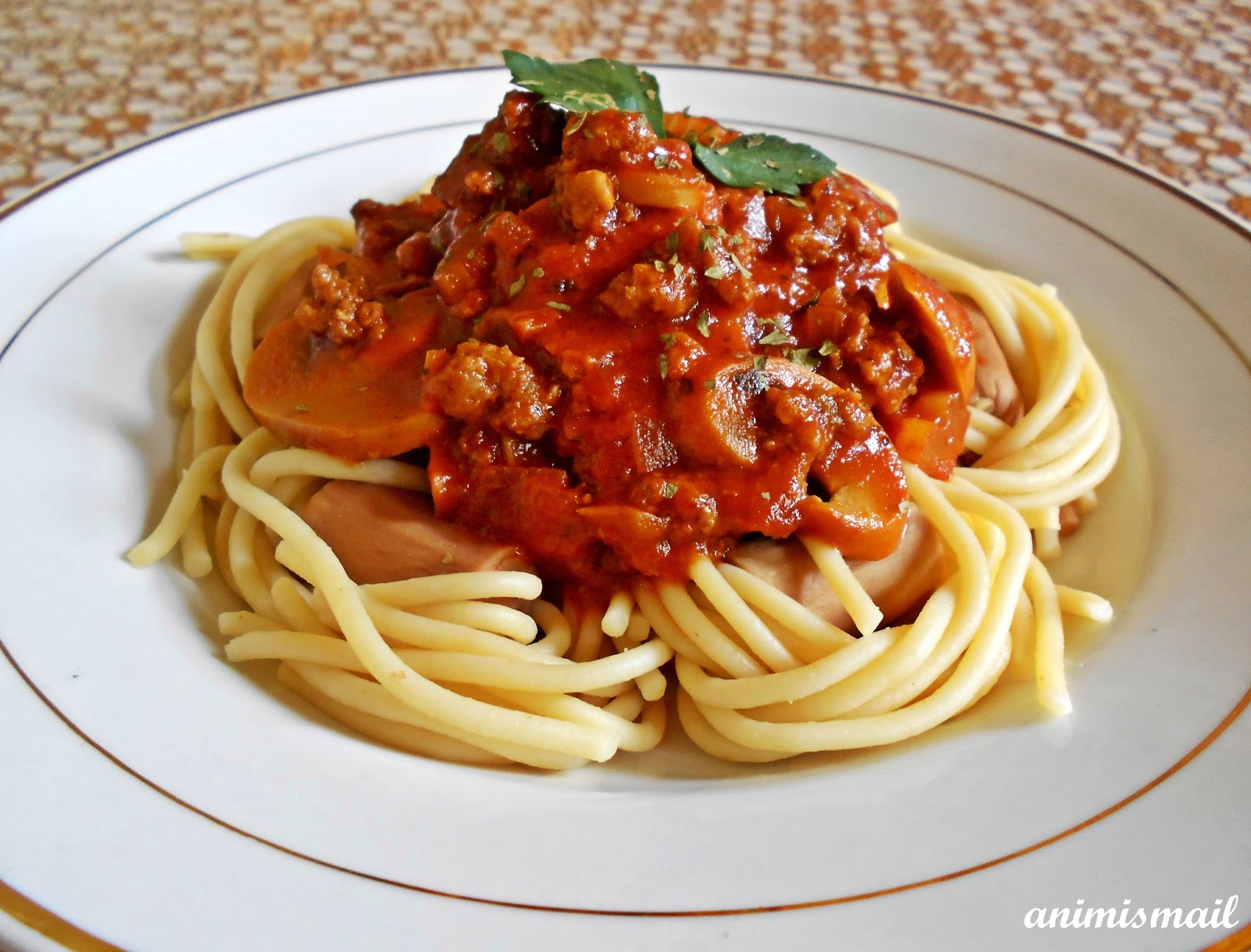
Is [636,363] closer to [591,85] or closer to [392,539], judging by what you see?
[392,539]

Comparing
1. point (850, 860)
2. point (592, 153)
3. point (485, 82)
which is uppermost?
point (592, 153)

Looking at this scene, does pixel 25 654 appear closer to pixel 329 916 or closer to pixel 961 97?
pixel 329 916

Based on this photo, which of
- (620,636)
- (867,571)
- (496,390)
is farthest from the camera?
(620,636)

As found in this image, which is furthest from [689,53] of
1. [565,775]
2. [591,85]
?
[565,775]

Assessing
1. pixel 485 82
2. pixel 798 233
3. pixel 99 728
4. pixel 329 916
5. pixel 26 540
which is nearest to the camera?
pixel 329 916

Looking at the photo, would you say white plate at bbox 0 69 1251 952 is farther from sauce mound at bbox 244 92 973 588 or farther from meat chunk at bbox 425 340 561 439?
meat chunk at bbox 425 340 561 439

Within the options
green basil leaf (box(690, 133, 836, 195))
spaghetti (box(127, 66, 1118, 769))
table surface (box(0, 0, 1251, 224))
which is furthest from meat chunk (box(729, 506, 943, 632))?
table surface (box(0, 0, 1251, 224))

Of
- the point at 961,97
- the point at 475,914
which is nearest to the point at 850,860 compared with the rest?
the point at 475,914
